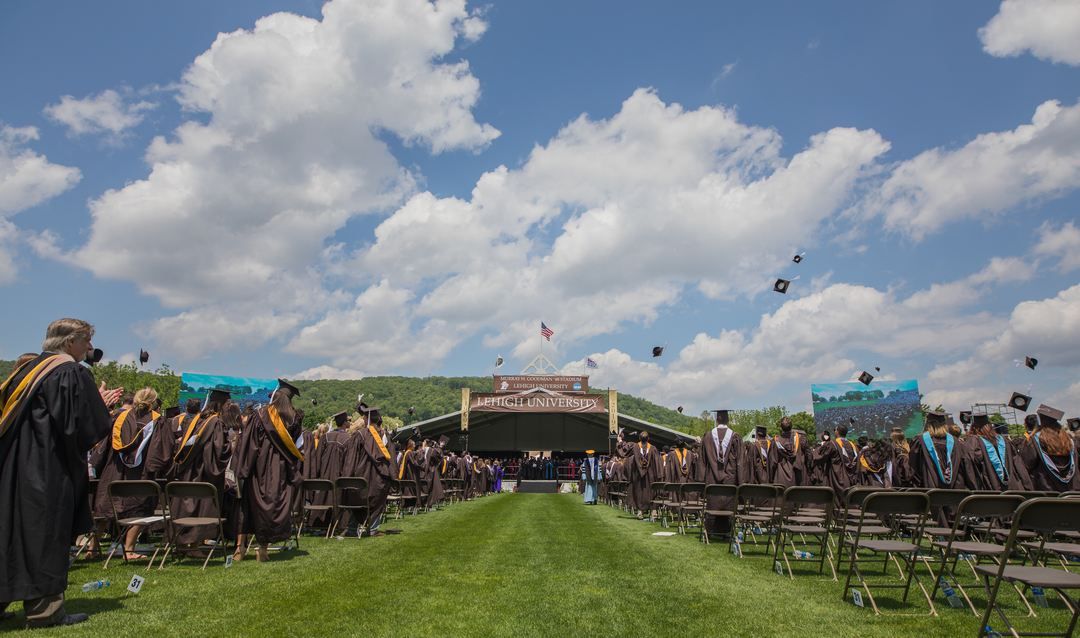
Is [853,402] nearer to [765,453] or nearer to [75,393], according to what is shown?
[765,453]

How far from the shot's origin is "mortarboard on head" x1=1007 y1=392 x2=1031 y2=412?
12281mm

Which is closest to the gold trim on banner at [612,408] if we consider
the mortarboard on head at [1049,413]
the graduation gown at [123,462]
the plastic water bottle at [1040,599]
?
the mortarboard on head at [1049,413]

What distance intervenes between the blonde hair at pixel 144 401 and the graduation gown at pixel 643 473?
10.0 meters

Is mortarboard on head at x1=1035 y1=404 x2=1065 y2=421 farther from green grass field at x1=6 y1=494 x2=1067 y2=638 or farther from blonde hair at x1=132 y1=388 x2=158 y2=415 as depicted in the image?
blonde hair at x1=132 y1=388 x2=158 y2=415

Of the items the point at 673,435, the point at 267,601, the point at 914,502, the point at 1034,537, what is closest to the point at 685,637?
the point at 914,502

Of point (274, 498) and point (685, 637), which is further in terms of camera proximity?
point (274, 498)

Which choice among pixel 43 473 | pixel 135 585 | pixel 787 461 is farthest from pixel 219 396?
pixel 787 461

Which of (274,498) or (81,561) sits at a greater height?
(274,498)

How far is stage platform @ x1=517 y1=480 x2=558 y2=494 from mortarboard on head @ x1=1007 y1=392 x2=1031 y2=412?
20677mm

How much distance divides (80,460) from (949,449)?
9565 millimetres

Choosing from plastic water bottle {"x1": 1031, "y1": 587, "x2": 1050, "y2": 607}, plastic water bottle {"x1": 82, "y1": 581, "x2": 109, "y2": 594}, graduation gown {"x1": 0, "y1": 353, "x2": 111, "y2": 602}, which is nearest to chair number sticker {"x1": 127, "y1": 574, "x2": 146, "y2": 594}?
plastic water bottle {"x1": 82, "y1": 581, "x2": 109, "y2": 594}

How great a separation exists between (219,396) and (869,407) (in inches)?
2294

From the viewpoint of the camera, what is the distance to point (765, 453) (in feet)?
28.5

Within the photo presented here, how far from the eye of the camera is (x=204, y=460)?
19.3 ft
